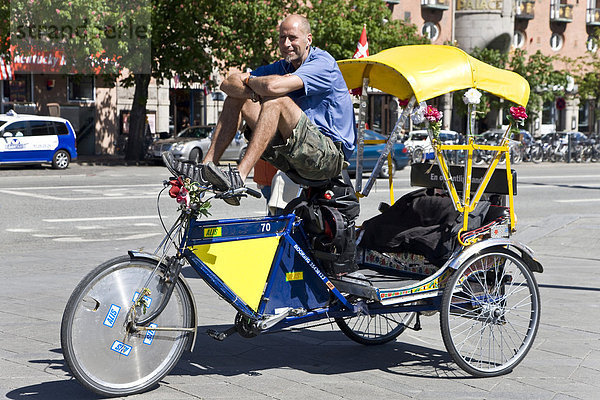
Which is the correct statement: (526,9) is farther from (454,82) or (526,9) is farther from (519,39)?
(454,82)

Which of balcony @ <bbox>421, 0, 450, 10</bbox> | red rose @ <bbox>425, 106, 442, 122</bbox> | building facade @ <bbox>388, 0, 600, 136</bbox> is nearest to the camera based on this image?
red rose @ <bbox>425, 106, 442, 122</bbox>

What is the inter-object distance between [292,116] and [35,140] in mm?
23040

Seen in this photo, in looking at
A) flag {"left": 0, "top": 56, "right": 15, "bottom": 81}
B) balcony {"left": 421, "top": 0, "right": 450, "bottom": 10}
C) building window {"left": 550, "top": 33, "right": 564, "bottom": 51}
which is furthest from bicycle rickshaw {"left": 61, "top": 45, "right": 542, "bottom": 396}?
building window {"left": 550, "top": 33, "right": 564, "bottom": 51}

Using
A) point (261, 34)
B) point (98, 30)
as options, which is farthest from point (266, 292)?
A: point (261, 34)

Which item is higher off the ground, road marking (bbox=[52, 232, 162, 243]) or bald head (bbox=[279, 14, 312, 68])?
bald head (bbox=[279, 14, 312, 68])

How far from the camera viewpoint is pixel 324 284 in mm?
4898

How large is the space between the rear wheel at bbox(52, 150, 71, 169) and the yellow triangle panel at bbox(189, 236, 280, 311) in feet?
76.4

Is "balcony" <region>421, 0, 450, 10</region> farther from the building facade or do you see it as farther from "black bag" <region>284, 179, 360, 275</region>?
"black bag" <region>284, 179, 360, 275</region>

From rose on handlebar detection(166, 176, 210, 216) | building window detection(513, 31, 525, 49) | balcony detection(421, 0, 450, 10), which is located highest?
balcony detection(421, 0, 450, 10)

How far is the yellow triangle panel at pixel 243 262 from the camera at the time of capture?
4508mm

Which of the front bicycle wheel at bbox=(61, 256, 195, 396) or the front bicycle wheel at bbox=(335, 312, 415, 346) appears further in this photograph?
the front bicycle wheel at bbox=(335, 312, 415, 346)

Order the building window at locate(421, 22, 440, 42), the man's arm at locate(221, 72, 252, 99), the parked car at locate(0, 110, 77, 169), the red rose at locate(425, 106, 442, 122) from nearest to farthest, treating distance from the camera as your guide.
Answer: the man's arm at locate(221, 72, 252, 99) < the red rose at locate(425, 106, 442, 122) < the parked car at locate(0, 110, 77, 169) < the building window at locate(421, 22, 440, 42)

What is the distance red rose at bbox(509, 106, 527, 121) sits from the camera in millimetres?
5516

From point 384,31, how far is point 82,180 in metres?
16.7
